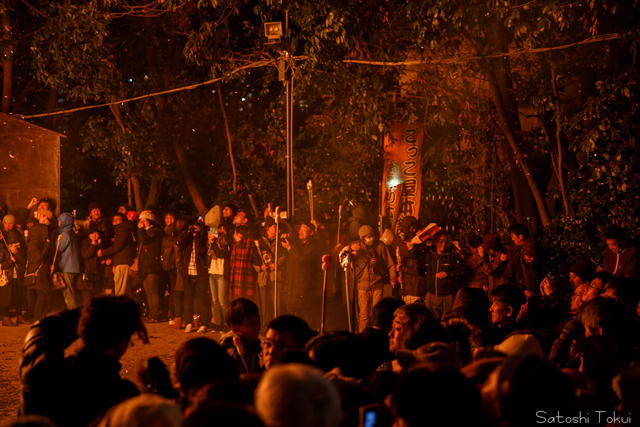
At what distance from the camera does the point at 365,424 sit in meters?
2.61

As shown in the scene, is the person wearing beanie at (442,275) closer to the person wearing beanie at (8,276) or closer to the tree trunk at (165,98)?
the person wearing beanie at (8,276)

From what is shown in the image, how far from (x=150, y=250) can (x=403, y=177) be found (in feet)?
15.9

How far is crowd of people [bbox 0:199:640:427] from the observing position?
93.8 inches

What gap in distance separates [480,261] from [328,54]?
4.21 m

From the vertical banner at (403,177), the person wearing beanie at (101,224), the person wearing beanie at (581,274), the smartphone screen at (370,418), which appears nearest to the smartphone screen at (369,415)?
the smartphone screen at (370,418)

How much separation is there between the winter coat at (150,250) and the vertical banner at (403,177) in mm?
4226

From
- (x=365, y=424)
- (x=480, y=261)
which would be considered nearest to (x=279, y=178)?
(x=480, y=261)

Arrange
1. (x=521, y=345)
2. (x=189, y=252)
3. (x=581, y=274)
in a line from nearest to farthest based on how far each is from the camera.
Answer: (x=521, y=345) < (x=581, y=274) < (x=189, y=252)

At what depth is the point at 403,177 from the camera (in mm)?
11289

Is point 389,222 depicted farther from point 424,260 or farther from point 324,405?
point 324,405

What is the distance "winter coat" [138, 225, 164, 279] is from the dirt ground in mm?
1059

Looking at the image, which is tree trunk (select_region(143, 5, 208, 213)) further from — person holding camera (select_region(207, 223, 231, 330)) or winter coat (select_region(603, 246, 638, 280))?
winter coat (select_region(603, 246, 638, 280))

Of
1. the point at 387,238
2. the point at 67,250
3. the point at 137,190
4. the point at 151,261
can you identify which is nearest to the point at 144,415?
the point at 387,238

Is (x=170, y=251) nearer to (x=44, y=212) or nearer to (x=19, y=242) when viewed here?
(x=44, y=212)
